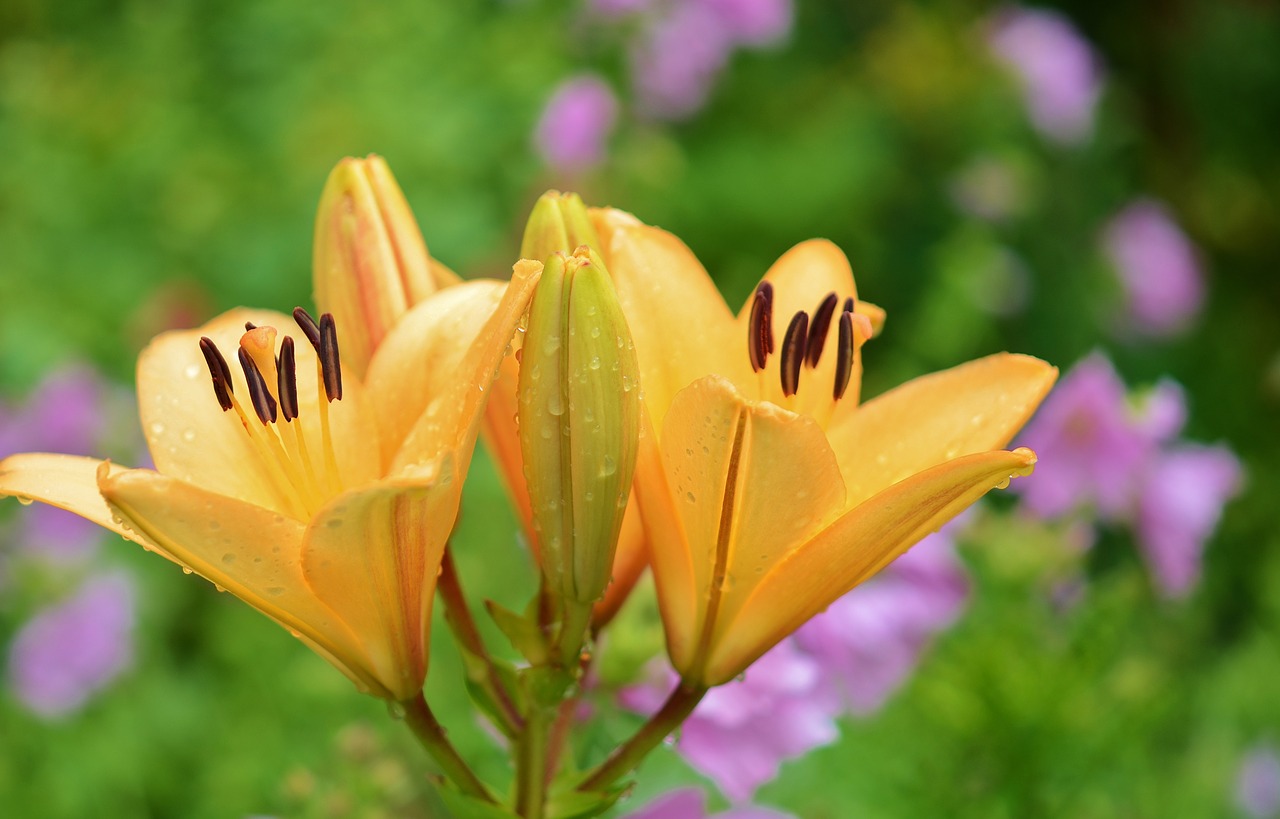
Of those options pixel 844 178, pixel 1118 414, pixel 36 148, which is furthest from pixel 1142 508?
pixel 36 148

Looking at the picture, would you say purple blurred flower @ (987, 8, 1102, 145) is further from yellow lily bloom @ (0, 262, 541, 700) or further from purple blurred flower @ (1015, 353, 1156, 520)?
yellow lily bloom @ (0, 262, 541, 700)

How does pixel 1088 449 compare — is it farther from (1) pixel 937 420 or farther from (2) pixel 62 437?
(2) pixel 62 437

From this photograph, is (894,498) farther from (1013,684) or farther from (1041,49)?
(1041,49)

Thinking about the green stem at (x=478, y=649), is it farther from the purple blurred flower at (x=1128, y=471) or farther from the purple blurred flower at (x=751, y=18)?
the purple blurred flower at (x=751, y=18)

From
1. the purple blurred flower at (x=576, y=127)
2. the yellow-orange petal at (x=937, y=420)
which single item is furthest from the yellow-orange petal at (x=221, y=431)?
the purple blurred flower at (x=576, y=127)

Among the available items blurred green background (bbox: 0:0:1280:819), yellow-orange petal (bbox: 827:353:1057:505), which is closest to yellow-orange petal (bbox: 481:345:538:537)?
yellow-orange petal (bbox: 827:353:1057:505)

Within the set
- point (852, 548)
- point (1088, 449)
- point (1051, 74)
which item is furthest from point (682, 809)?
point (1051, 74)
